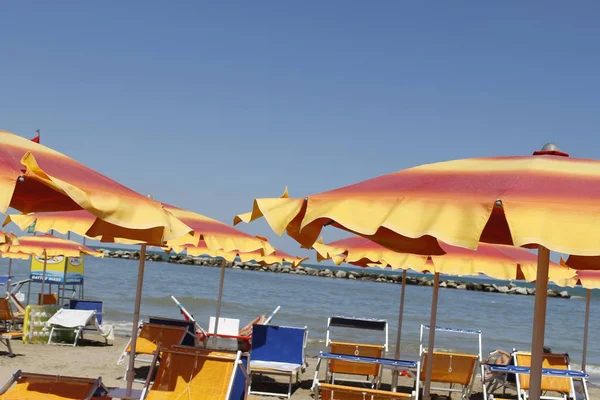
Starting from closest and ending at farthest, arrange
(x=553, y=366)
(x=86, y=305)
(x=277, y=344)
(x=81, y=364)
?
A: 1. (x=553, y=366)
2. (x=277, y=344)
3. (x=81, y=364)
4. (x=86, y=305)

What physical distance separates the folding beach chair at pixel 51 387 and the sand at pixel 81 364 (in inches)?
149

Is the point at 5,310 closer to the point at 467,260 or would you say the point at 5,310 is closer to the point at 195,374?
the point at 195,374

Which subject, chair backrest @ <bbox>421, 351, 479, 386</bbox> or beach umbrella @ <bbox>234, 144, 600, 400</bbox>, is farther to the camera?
chair backrest @ <bbox>421, 351, 479, 386</bbox>

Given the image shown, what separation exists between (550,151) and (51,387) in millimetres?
3912

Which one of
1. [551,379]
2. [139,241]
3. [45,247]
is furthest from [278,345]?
[45,247]

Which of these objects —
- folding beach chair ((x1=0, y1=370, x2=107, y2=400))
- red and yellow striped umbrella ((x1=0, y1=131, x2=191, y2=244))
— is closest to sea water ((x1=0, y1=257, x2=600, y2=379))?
folding beach chair ((x1=0, y1=370, x2=107, y2=400))

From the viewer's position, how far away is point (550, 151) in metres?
3.62

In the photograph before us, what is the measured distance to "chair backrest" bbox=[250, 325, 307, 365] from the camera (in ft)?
32.6

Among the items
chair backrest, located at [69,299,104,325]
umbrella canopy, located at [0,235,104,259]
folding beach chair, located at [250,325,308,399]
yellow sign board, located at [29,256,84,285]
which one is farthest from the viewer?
yellow sign board, located at [29,256,84,285]

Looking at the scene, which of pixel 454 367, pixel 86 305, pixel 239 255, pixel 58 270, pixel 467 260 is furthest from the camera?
pixel 58 270

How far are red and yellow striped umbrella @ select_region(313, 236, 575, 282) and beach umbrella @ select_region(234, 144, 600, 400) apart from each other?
96.6 inches

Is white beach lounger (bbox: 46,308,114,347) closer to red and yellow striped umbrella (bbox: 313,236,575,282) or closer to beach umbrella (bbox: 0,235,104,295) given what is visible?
beach umbrella (bbox: 0,235,104,295)

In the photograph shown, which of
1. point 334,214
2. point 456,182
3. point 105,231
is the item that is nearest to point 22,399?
point 105,231

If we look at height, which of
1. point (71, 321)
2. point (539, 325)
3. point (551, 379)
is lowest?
point (71, 321)
